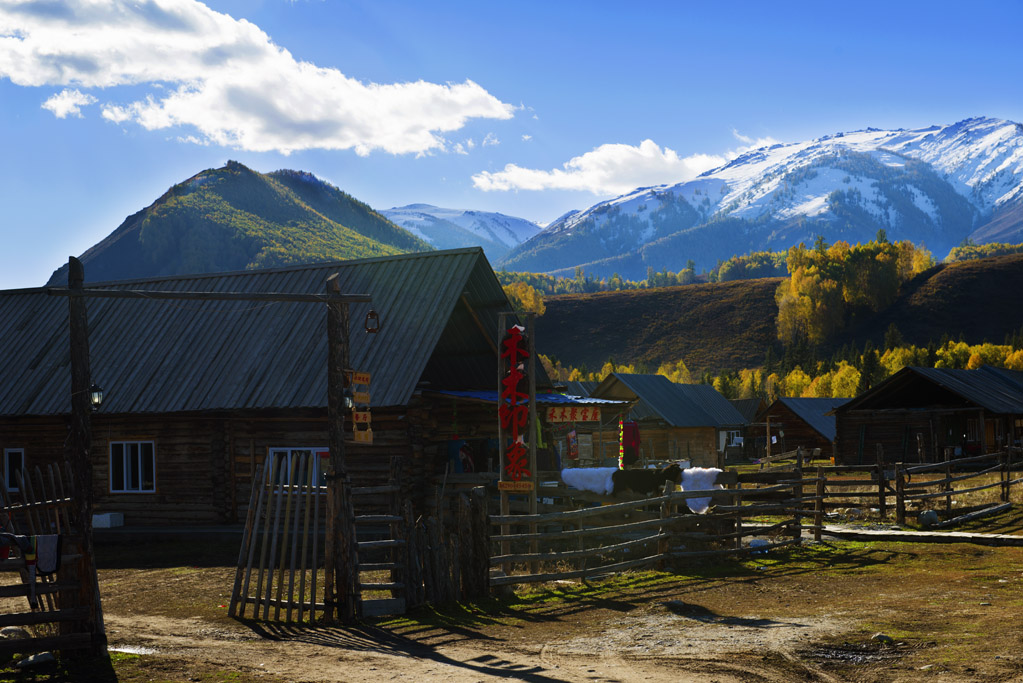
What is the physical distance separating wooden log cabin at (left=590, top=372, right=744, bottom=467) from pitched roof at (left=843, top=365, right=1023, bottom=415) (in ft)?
34.3

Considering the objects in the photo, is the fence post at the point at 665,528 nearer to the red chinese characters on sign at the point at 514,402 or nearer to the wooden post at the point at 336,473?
the red chinese characters on sign at the point at 514,402

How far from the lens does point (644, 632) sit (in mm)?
12062

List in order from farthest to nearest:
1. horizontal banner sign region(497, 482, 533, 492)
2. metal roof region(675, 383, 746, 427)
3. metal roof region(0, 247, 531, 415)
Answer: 1. metal roof region(675, 383, 746, 427)
2. metal roof region(0, 247, 531, 415)
3. horizontal banner sign region(497, 482, 533, 492)

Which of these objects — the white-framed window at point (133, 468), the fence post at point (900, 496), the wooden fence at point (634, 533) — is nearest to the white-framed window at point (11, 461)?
the white-framed window at point (133, 468)

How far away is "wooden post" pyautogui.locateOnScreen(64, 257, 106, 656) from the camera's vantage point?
10711 millimetres

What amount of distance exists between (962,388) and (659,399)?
1818 cm

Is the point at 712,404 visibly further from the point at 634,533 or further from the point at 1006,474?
the point at 634,533

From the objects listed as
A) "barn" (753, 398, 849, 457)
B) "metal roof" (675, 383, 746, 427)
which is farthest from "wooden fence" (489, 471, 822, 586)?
"barn" (753, 398, 849, 457)

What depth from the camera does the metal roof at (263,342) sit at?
24.1 metres

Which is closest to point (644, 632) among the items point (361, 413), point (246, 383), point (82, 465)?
point (361, 413)

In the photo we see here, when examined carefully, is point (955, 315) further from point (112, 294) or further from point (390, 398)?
point (112, 294)

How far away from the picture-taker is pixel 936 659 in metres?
9.99

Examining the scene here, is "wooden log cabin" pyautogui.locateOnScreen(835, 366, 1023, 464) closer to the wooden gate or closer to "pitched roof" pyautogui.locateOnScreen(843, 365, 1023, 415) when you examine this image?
"pitched roof" pyautogui.locateOnScreen(843, 365, 1023, 415)

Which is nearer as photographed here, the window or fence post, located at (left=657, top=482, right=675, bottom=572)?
fence post, located at (left=657, top=482, right=675, bottom=572)
